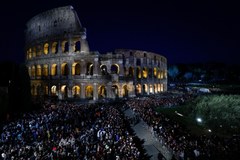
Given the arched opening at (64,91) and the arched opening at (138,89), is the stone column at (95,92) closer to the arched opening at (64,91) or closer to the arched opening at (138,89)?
the arched opening at (64,91)

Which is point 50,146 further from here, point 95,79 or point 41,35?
point 41,35

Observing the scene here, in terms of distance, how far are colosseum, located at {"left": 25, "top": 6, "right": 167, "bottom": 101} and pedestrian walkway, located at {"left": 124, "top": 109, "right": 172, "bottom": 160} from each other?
823 inches

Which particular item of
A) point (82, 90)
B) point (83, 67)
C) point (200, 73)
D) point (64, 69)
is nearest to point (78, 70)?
point (64, 69)

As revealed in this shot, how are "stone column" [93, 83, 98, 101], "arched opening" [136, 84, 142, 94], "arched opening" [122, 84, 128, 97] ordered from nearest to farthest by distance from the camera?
"stone column" [93, 83, 98, 101] < "arched opening" [122, 84, 128, 97] < "arched opening" [136, 84, 142, 94]

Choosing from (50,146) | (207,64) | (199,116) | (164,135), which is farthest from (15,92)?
(207,64)

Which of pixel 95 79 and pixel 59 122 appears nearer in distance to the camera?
pixel 59 122

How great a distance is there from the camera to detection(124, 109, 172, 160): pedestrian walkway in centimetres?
1547

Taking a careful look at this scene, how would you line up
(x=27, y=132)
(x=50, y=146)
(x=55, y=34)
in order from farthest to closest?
(x=55, y=34), (x=27, y=132), (x=50, y=146)

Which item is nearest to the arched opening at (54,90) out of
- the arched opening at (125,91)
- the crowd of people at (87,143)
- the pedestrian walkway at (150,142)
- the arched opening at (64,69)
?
the arched opening at (64,69)

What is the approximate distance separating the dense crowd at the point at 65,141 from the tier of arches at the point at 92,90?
66.8 ft

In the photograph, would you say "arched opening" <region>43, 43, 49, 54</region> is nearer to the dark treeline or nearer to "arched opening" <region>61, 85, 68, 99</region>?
"arched opening" <region>61, 85, 68, 99</region>

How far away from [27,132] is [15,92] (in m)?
14.1

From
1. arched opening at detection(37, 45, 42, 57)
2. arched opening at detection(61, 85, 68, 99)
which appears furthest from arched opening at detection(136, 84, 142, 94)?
arched opening at detection(37, 45, 42, 57)

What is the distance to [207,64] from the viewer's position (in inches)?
5246
